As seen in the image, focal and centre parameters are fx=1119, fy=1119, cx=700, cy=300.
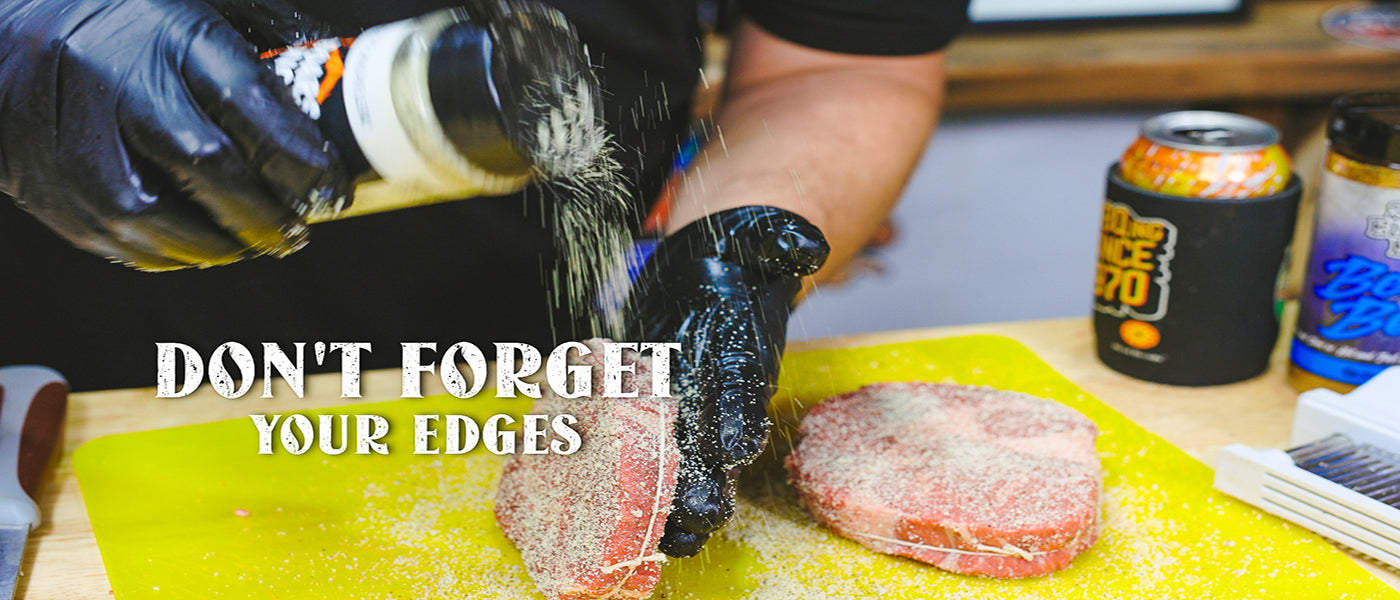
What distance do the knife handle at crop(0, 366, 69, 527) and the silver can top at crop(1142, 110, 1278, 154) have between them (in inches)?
50.9

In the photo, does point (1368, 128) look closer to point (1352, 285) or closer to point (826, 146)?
point (1352, 285)

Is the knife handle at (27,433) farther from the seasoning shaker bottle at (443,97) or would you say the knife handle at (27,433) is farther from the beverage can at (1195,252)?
the beverage can at (1195,252)

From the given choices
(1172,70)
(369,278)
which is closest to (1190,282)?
(369,278)

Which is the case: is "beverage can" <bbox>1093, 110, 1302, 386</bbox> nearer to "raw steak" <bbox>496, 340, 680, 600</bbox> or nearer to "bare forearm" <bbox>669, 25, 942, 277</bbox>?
"bare forearm" <bbox>669, 25, 942, 277</bbox>

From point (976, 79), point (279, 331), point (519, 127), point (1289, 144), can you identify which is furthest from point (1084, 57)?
point (519, 127)

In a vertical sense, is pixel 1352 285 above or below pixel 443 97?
below

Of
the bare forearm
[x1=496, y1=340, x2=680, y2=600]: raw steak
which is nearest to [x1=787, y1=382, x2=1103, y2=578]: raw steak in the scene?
[x1=496, y1=340, x2=680, y2=600]: raw steak

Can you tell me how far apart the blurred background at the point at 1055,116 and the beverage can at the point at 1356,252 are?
87cm

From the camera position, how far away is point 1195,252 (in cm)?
133

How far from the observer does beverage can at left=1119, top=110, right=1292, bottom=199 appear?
128 centimetres

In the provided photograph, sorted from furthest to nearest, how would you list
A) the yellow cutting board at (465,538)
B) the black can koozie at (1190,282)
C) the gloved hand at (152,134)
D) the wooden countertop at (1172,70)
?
the wooden countertop at (1172,70), the black can koozie at (1190,282), the yellow cutting board at (465,538), the gloved hand at (152,134)

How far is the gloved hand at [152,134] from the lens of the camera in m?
0.94

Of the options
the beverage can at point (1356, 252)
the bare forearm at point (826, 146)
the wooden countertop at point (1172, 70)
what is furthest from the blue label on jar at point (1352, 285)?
the wooden countertop at point (1172, 70)

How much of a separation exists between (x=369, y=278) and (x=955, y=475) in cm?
82
